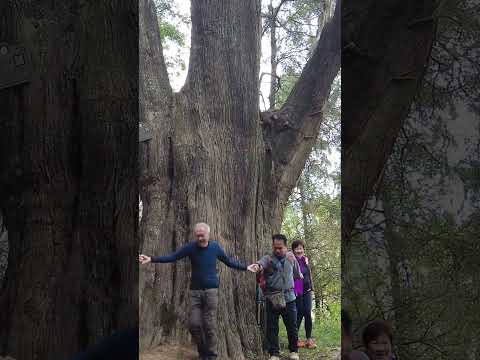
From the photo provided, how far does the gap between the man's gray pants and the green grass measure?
0.49 m

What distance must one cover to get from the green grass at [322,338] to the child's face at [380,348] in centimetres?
140

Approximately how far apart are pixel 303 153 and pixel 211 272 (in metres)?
1.40

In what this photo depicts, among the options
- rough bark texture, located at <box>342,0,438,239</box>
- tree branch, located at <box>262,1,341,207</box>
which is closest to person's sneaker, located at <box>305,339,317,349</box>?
tree branch, located at <box>262,1,341,207</box>

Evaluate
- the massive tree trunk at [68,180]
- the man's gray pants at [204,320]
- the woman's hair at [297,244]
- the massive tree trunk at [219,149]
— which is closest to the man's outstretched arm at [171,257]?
the massive tree trunk at [219,149]

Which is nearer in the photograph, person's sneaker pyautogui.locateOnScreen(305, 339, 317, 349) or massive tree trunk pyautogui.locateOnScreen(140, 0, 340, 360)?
person's sneaker pyautogui.locateOnScreen(305, 339, 317, 349)

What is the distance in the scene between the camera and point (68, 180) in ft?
10.1

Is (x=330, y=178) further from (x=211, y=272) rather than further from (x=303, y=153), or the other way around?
(x=211, y=272)

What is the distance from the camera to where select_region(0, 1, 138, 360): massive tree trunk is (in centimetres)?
301

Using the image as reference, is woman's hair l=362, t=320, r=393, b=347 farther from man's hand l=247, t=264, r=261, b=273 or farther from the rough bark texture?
man's hand l=247, t=264, r=261, b=273

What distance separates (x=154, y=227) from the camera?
515 cm

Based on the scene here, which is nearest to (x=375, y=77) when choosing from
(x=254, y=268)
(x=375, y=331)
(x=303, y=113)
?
(x=375, y=331)

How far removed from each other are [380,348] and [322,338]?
161 cm

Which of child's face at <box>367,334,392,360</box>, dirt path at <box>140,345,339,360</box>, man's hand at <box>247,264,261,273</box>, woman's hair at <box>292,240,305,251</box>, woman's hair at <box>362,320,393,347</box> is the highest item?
woman's hair at <box>292,240,305,251</box>

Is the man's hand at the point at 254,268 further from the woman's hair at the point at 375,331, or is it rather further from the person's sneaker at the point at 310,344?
the woman's hair at the point at 375,331
